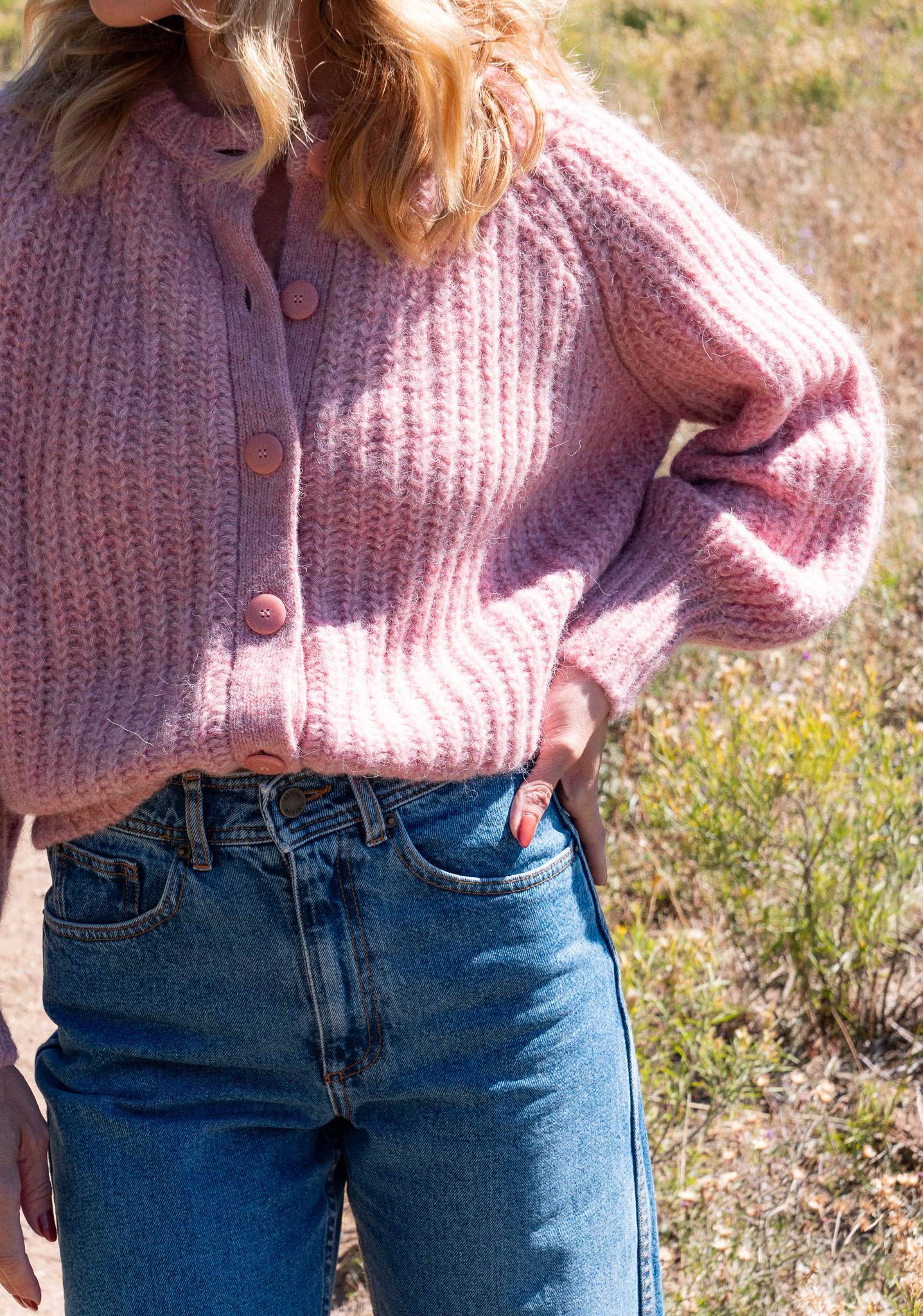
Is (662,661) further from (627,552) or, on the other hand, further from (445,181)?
(445,181)

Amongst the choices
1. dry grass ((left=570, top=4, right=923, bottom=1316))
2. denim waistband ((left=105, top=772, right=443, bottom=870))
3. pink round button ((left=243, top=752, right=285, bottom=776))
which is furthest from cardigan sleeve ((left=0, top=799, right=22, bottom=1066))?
dry grass ((left=570, top=4, right=923, bottom=1316))

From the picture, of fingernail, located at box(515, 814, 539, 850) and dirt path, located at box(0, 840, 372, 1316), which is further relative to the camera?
dirt path, located at box(0, 840, 372, 1316)

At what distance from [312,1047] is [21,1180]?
0.40 m

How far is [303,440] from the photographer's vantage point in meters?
1.39

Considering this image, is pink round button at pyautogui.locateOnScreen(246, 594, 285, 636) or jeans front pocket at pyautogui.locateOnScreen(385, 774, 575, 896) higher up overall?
pink round button at pyautogui.locateOnScreen(246, 594, 285, 636)

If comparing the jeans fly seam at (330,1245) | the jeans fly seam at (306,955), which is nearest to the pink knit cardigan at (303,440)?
the jeans fly seam at (306,955)

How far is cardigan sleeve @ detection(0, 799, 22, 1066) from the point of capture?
4.74 ft

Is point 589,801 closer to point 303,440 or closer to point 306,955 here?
point 306,955

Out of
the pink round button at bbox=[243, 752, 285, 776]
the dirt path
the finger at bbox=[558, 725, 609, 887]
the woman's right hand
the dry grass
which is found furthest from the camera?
the dirt path

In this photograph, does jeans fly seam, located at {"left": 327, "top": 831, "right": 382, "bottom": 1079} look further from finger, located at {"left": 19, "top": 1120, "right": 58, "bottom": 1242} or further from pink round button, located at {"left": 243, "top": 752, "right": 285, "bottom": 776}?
finger, located at {"left": 19, "top": 1120, "right": 58, "bottom": 1242}

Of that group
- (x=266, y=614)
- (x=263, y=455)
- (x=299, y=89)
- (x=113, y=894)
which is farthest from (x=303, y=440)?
(x=113, y=894)

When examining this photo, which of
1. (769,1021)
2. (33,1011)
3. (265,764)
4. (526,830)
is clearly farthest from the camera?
(33,1011)

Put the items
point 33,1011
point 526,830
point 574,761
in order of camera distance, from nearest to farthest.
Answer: point 526,830 < point 574,761 < point 33,1011

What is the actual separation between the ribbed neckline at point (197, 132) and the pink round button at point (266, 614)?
0.47 m
